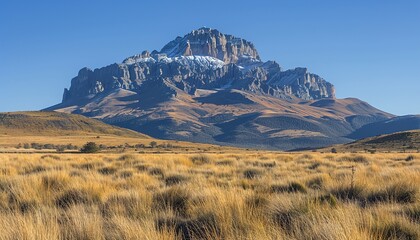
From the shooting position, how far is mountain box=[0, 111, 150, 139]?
168750 mm

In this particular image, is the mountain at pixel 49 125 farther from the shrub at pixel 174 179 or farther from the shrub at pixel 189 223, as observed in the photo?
the shrub at pixel 189 223

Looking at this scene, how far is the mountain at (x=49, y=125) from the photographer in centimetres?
16875

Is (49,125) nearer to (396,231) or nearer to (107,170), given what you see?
(107,170)

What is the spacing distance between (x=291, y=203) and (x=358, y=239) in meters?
2.81

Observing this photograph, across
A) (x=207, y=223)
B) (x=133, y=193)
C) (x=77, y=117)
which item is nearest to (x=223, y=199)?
(x=207, y=223)

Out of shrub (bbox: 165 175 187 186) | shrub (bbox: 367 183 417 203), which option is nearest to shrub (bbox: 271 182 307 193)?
shrub (bbox: 367 183 417 203)

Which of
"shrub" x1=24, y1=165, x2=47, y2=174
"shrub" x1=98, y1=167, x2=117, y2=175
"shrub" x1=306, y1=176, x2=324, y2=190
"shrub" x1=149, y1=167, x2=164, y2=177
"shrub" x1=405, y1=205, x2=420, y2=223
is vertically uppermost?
"shrub" x1=24, y1=165, x2=47, y2=174

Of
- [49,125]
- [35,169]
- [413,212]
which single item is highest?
[49,125]

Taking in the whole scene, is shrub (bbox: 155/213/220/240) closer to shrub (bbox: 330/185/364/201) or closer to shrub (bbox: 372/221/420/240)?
shrub (bbox: 372/221/420/240)

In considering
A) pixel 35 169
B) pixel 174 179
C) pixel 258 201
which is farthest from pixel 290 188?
→ pixel 35 169

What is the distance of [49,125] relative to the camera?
182 m

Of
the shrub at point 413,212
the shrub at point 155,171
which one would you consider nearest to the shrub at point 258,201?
the shrub at point 413,212

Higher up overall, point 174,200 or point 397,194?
point 174,200

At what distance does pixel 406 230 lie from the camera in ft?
18.3
